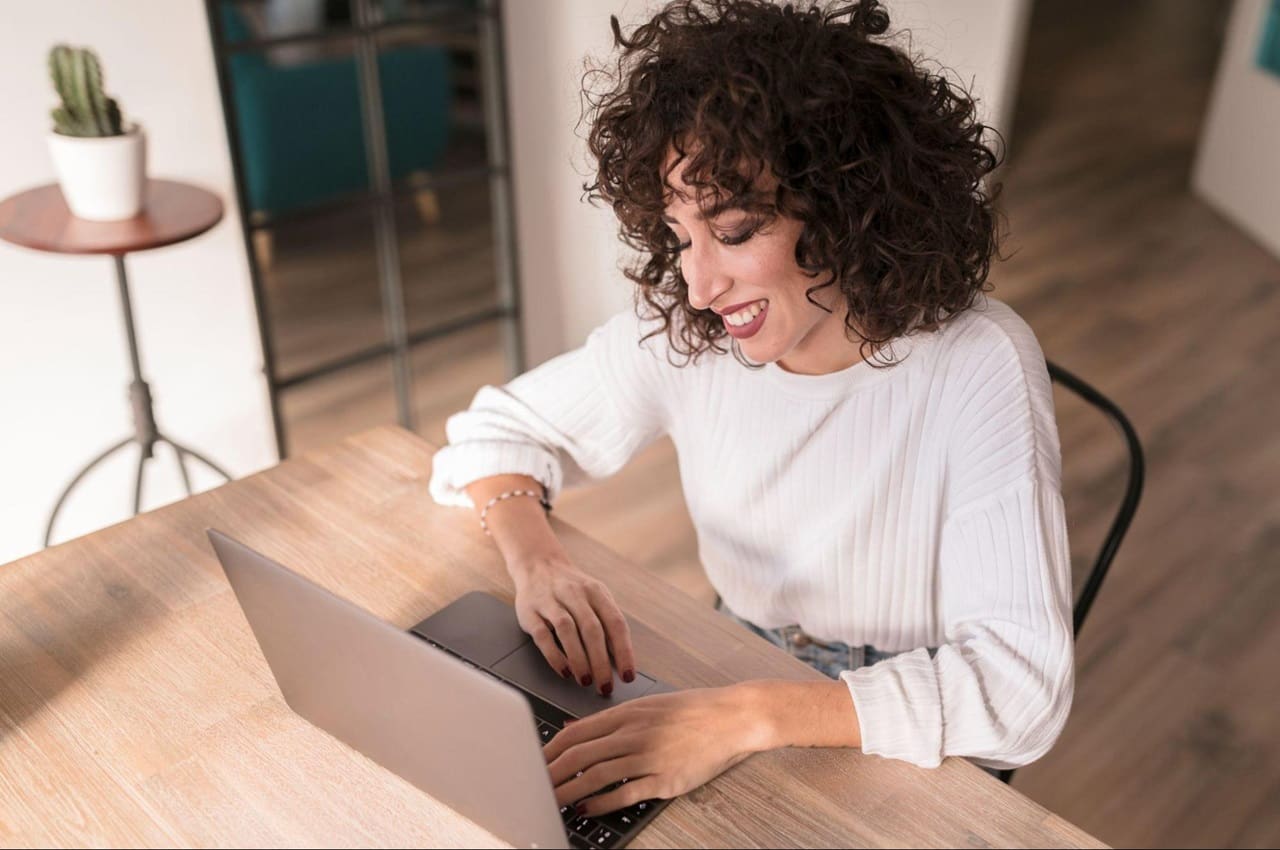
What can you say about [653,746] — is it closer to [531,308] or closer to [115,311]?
[115,311]

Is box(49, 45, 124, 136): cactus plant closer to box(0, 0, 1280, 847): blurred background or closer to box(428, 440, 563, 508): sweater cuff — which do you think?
box(0, 0, 1280, 847): blurred background

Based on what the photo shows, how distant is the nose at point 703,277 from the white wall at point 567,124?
1251 millimetres

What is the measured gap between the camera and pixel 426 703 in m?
0.85

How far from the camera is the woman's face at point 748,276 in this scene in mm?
1109

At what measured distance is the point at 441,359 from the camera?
3.39 meters

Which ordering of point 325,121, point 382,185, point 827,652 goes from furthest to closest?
point 325,121, point 382,185, point 827,652

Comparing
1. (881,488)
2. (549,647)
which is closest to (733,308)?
(881,488)

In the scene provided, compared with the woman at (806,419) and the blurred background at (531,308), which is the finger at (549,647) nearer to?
the woman at (806,419)

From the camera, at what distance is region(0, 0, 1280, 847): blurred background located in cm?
213

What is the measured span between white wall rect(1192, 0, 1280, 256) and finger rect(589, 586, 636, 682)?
12.9 ft

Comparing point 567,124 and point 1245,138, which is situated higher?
point 567,124

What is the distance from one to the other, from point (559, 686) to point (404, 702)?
0.25 meters

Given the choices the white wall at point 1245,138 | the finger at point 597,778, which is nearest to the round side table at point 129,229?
the finger at point 597,778

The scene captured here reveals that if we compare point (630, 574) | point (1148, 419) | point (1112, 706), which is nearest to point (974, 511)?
point (630, 574)
